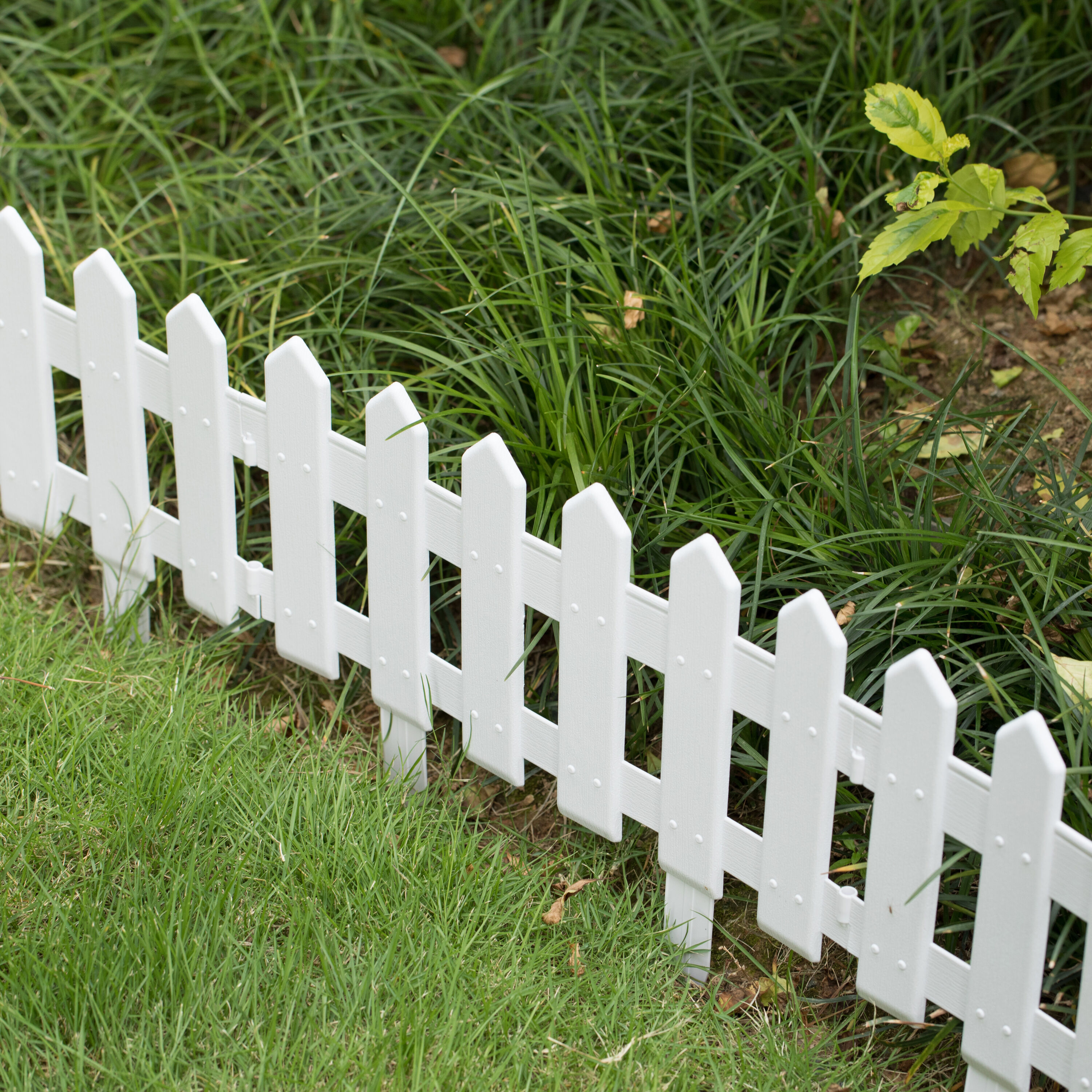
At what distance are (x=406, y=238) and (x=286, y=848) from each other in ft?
5.23

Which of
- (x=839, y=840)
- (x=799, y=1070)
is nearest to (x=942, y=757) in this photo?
(x=839, y=840)

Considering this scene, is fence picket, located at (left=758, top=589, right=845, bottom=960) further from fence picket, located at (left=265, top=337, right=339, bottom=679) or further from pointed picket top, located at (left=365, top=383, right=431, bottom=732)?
fence picket, located at (left=265, top=337, right=339, bottom=679)

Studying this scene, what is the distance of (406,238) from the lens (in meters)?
3.29

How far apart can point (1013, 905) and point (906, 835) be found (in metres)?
0.18

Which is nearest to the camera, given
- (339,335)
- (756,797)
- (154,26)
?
(756,797)

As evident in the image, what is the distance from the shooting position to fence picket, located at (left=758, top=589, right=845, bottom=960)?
6.63 ft

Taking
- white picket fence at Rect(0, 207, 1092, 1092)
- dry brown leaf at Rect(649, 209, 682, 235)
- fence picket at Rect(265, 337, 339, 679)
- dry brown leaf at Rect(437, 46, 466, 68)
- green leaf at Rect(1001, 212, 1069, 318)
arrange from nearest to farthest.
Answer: white picket fence at Rect(0, 207, 1092, 1092)
green leaf at Rect(1001, 212, 1069, 318)
fence picket at Rect(265, 337, 339, 679)
dry brown leaf at Rect(649, 209, 682, 235)
dry brown leaf at Rect(437, 46, 466, 68)

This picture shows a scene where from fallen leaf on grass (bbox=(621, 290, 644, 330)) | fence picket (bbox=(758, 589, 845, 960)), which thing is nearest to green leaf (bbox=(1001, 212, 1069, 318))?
fence picket (bbox=(758, 589, 845, 960))

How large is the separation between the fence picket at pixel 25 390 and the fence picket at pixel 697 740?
65.5 inches

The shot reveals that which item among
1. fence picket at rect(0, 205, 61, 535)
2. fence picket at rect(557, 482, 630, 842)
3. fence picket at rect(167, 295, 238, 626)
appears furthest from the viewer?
fence picket at rect(0, 205, 61, 535)

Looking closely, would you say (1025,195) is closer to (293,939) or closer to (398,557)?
(398,557)

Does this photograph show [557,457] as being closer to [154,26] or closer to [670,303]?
[670,303]

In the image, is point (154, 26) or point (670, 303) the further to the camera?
point (154, 26)

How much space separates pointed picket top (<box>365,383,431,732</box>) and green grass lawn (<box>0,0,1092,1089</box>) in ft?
0.62
